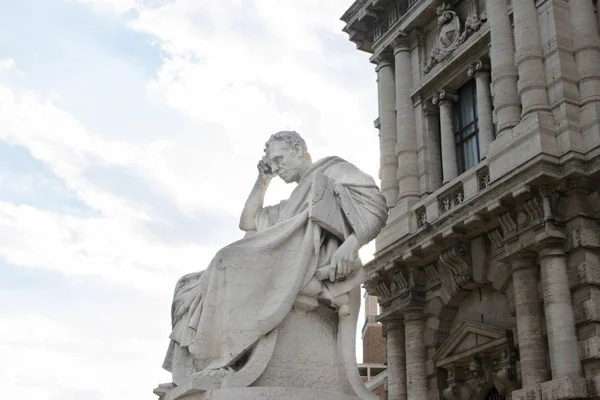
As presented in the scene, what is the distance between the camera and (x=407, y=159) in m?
18.5

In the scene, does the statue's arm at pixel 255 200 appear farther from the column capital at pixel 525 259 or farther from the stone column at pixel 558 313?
the column capital at pixel 525 259

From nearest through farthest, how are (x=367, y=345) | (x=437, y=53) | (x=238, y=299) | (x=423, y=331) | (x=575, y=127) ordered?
(x=238, y=299)
(x=575, y=127)
(x=423, y=331)
(x=437, y=53)
(x=367, y=345)

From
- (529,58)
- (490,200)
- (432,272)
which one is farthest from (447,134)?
(490,200)

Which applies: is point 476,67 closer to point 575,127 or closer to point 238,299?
point 575,127

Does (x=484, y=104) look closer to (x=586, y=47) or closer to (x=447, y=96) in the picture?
(x=447, y=96)

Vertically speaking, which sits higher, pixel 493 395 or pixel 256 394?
pixel 493 395

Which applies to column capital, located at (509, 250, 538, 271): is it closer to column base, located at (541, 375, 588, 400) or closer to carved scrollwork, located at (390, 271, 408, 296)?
column base, located at (541, 375, 588, 400)

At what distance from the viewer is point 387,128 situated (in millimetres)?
19531

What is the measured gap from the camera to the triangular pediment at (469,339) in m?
14.7

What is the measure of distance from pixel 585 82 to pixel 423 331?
18.2ft

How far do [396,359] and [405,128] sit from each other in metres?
5.06

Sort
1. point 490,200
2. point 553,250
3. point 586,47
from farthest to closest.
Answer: point 586,47, point 490,200, point 553,250

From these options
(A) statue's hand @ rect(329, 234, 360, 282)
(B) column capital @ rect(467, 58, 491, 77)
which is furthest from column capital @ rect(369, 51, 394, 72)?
(A) statue's hand @ rect(329, 234, 360, 282)

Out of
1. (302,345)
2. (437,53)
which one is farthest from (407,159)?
(302,345)
